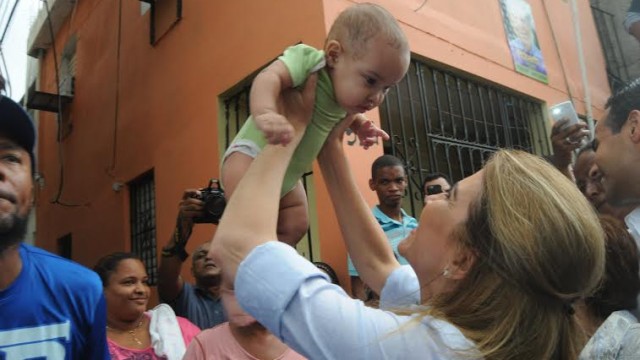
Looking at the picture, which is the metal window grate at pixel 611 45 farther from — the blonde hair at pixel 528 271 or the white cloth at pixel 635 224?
the blonde hair at pixel 528 271

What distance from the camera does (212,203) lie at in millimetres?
2545

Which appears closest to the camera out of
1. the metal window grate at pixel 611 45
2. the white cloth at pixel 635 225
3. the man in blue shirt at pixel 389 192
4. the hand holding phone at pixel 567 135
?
the white cloth at pixel 635 225

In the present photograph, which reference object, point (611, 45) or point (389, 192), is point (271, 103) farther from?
point (611, 45)

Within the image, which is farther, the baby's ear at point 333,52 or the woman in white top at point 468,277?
the baby's ear at point 333,52

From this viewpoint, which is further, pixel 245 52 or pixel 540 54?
pixel 540 54

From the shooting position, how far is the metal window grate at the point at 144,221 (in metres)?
6.56

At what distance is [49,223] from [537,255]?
10.5 metres

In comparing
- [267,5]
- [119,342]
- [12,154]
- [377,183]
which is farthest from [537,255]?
[267,5]

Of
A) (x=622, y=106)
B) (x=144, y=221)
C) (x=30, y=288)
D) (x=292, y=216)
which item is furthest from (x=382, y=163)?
(x=144, y=221)

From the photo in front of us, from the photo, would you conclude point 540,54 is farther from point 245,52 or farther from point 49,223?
point 49,223

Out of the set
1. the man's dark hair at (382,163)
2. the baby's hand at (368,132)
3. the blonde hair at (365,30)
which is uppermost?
the man's dark hair at (382,163)

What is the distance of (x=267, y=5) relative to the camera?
4816 millimetres

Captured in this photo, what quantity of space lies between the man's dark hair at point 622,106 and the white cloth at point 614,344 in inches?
32.3

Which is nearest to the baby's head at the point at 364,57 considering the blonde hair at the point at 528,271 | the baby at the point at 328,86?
the baby at the point at 328,86
